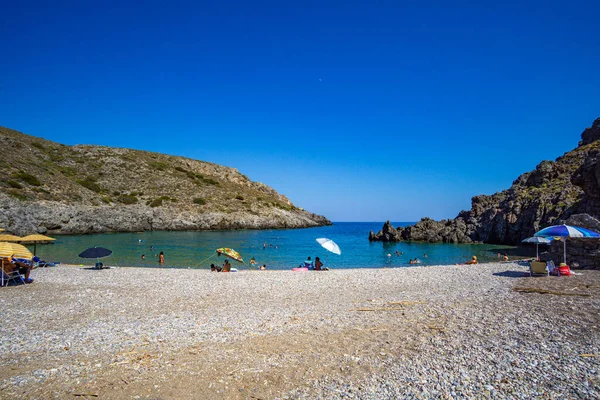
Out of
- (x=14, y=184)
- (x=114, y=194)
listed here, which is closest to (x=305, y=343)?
(x=14, y=184)

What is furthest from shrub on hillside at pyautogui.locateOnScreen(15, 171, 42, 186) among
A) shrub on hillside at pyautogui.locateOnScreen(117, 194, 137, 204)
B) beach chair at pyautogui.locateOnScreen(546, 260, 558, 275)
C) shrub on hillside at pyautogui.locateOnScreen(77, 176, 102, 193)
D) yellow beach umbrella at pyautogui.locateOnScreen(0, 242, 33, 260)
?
beach chair at pyautogui.locateOnScreen(546, 260, 558, 275)

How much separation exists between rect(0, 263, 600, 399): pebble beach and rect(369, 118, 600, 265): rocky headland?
39.8 metres

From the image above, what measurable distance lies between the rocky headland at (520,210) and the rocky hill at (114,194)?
142 feet

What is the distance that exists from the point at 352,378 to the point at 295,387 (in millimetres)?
1187

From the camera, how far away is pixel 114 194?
83.7m

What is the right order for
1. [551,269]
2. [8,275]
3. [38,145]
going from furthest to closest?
[38,145] → [551,269] → [8,275]

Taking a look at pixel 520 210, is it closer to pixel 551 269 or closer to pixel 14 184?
pixel 551 269

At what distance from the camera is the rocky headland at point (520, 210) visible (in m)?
52.4

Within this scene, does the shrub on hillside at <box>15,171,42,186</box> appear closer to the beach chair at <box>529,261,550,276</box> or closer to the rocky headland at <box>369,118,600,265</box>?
the rocky headland at <box>369,118,600,265</box>

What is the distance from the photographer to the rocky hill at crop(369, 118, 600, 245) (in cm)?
5259

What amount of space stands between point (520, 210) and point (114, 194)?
85690 millimetres

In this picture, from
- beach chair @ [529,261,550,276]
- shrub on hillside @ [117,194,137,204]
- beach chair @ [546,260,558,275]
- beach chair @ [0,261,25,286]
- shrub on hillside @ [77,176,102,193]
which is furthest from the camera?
shrub on hillside @ [117,194,137,204]

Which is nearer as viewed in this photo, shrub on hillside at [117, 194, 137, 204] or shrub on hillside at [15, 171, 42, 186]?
shrub on hillside at [15, 171, 42, 186]

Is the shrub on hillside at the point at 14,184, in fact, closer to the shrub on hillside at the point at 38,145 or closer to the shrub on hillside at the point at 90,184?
the shrub on hillside at the point at 90,184
